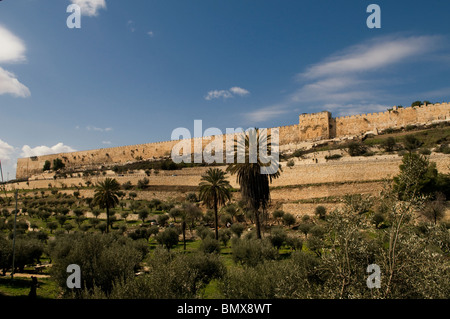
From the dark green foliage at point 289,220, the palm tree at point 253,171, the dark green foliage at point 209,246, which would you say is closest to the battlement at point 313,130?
the dark green foliage at point 289,220

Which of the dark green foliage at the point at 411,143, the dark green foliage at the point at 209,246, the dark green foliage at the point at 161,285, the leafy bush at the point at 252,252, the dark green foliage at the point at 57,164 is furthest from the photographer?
the dark green foliage at the point at 57,164

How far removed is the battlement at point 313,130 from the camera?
45.7m

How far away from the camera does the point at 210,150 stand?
208ft

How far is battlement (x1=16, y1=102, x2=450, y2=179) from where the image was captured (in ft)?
150

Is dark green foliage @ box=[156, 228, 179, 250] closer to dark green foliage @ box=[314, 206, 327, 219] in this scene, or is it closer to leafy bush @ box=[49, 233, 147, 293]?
leafy bush @ box=[49, 233, 147, 293]

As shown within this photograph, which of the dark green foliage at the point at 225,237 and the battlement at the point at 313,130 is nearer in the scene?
the dark green foliage at the point at 225,237

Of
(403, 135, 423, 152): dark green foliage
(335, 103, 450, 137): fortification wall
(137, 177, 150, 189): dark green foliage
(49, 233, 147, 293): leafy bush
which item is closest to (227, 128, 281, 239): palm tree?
(49, 233, 147, 293): leafy bush

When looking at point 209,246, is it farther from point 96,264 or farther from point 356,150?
point 356,150

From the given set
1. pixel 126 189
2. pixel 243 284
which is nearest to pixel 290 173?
pixel 126 189

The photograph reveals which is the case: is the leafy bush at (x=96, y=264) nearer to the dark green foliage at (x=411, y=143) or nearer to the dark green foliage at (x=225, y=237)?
the dark green foliage at (x=225, y=237)

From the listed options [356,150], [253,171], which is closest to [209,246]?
[253,171]
